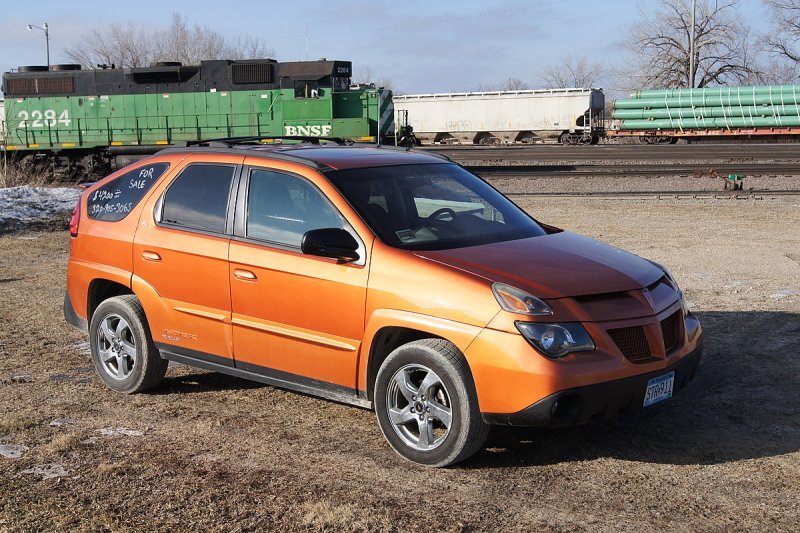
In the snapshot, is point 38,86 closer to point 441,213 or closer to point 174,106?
point 174,106

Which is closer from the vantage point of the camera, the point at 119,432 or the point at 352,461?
the point at 352,461

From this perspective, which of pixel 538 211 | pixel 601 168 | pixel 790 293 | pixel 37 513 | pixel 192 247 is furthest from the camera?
pixel 601 168

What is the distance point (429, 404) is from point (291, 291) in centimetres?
115

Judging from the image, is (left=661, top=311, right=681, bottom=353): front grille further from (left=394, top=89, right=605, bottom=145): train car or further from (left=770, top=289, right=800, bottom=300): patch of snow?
(left=394, top=89, right=605, bottom=145): train car

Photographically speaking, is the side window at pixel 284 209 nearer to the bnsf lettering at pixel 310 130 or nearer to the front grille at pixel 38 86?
the bnsf lettering at pixel 310 130

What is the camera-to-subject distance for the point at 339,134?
2975cm

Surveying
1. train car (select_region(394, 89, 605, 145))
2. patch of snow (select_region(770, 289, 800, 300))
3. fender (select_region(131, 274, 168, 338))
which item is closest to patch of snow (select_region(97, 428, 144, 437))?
fender (select_region(131, 274, 168, 338))

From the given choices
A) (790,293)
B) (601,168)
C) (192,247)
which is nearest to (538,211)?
(790,293)

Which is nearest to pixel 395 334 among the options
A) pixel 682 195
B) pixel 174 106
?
pixel 682 195

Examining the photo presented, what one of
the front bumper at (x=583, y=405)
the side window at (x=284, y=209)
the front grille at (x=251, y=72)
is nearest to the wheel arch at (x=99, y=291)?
the side window at (x=284, y=209)

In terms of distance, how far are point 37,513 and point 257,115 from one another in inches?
1041

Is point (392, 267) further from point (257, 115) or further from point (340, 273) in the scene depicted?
point (257, 115)

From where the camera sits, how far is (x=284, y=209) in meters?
5.58

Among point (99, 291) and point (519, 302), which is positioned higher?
point (519, 302)
